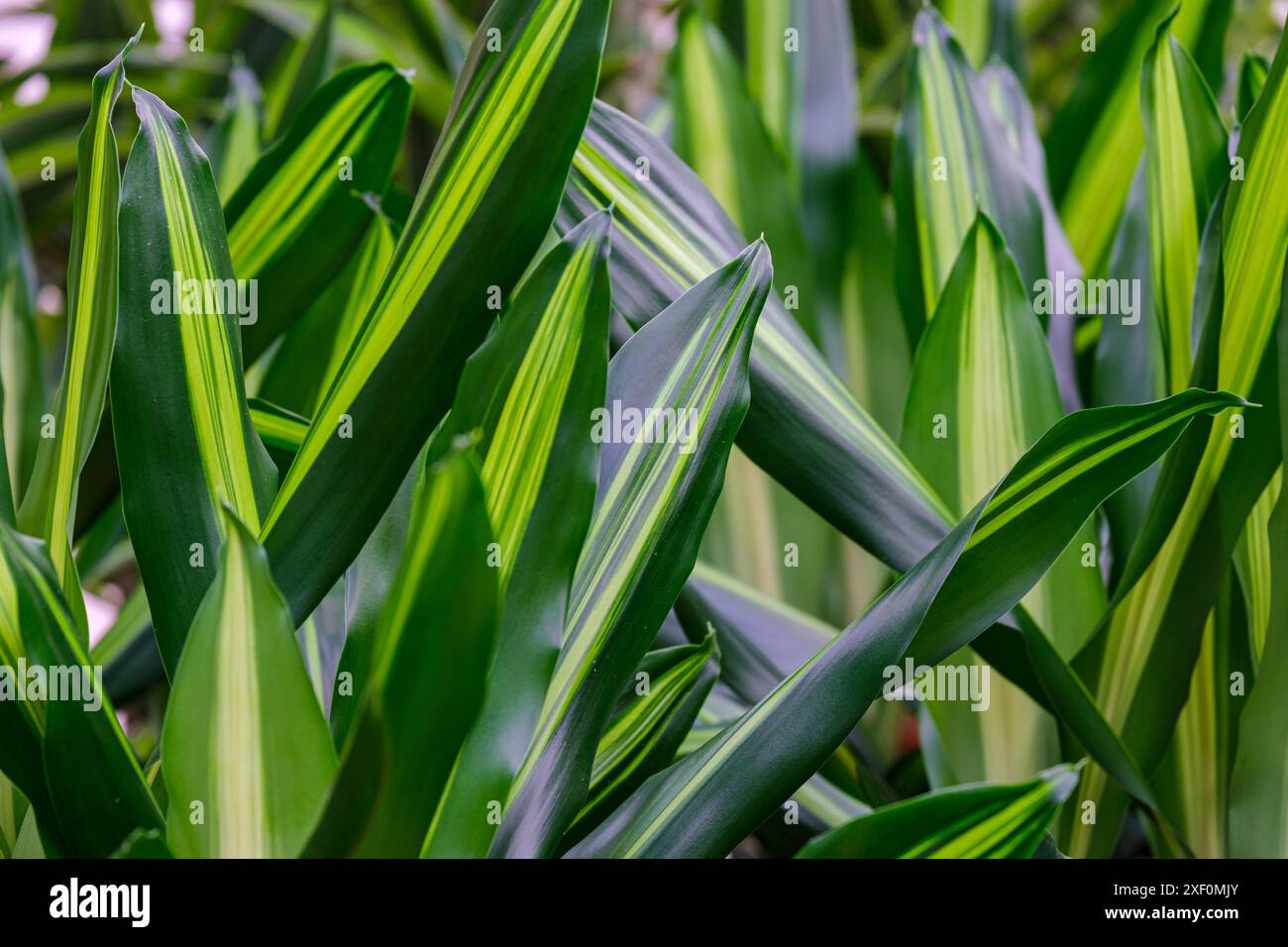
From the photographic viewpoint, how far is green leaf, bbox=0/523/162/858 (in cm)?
30

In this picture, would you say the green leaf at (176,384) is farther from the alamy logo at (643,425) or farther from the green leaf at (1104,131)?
the green leaf at (1104,131)

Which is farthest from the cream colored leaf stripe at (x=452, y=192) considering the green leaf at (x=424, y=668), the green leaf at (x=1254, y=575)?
the green leaf at (x=1254, y=575)

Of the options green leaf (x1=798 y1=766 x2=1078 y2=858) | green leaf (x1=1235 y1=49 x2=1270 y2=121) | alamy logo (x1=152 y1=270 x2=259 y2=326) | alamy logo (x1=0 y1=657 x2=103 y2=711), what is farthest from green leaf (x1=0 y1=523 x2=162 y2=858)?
green leaf (x1=1235 y1=49 x2=1270 y2=121)

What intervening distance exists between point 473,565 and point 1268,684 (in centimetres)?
34

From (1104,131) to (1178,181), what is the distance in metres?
0.21

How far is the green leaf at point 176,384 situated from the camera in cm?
36

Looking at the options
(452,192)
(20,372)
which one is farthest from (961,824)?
(20,372)

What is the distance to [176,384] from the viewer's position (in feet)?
1.20

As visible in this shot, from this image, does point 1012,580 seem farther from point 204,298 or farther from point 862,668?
point 204,298

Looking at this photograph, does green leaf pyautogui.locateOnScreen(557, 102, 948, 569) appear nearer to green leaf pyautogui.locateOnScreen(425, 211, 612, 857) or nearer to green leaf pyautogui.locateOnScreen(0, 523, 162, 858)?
green leaf pyautogui.locateOnScreen(425, 211, 612, 857)

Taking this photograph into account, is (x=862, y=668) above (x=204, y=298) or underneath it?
underneath

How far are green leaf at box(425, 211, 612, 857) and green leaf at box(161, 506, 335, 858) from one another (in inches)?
2.0

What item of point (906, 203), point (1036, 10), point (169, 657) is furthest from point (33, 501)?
point (1036, 10)
